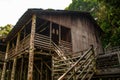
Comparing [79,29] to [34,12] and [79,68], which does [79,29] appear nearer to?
[34,12]

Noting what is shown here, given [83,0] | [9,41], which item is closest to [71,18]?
[9,41]

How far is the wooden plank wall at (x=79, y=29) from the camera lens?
1702cm

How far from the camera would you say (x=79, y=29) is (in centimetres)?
1917

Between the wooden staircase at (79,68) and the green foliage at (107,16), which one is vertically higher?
the green foliage at (107,16)

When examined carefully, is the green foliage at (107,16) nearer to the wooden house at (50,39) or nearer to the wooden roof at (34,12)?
the wooden house at (50,39)

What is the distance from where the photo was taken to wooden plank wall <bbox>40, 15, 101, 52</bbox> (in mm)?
17022

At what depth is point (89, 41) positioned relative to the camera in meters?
20.3

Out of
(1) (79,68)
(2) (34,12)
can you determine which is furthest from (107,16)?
(1) (79,68)

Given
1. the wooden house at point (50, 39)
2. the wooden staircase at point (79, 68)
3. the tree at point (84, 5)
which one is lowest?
the wooden staircase at point (79, 68)

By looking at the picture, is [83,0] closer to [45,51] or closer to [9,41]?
[9,41]

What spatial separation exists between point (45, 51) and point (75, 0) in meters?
26.6

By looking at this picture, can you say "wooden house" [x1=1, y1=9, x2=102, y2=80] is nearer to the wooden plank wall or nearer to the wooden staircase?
the wooden plank wall

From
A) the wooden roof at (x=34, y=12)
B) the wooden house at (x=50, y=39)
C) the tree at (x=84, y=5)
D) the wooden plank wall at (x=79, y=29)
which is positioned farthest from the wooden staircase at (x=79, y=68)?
the tree at (x=84, y=5)

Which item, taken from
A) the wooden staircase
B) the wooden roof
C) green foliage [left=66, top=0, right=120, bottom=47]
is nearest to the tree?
green foliage [left=66, top=0, right=120, bottom=47]
